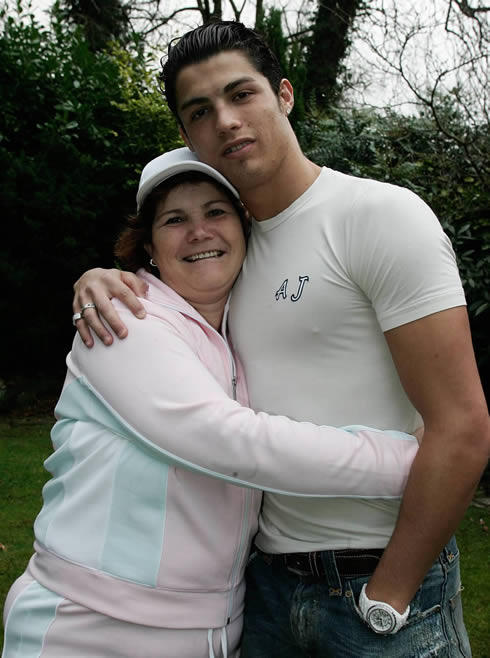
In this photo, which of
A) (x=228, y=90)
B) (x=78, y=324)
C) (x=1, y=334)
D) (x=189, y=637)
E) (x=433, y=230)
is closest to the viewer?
(x=433, y=230)

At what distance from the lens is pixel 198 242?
210 centimetres

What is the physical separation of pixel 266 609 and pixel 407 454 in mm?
660

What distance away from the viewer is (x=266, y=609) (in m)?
1.89

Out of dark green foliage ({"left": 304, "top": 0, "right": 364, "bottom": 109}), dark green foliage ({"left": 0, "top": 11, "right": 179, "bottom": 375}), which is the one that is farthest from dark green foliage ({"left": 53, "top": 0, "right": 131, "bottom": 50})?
dark green foliage ({"left": 0, "top": 11, "right": 179, "bottom": 375})

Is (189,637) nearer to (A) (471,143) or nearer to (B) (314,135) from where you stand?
(A) (471,143)

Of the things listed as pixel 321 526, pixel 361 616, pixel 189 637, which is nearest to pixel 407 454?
pixel 321 526

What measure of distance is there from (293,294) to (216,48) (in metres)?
0.87

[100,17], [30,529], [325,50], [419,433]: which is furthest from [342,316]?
[100,17]

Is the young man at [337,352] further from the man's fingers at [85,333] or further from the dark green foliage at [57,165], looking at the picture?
the dark green foliage at [57,165]

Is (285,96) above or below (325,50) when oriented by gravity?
below

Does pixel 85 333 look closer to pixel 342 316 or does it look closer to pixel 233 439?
pixel 233 439

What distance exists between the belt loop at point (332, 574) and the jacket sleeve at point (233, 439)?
0.69ft

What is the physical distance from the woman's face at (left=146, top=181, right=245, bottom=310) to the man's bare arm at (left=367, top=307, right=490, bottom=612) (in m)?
0.69

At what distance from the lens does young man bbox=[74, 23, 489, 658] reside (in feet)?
5.19
